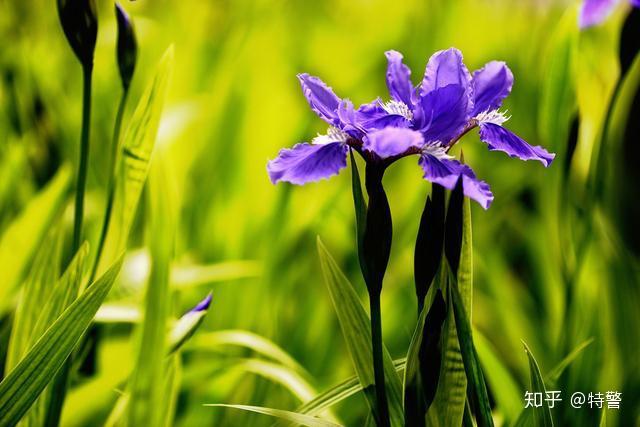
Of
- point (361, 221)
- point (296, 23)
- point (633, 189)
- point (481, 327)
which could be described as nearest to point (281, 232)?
point (481, 327)

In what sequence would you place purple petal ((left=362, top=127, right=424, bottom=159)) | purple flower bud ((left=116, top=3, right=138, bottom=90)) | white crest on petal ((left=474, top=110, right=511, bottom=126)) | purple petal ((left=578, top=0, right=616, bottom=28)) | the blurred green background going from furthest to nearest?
the blurred green background → purple petal ((left=578, top=0, right=616, bottom=28)) → purple flower bud ((left=116, top=3, right=138, bottom=90)) → white crest on petal ((left=474, top=110, right=511, bottom=126)) → purple petal ((left=362, top=127, right=424, bottom=159))

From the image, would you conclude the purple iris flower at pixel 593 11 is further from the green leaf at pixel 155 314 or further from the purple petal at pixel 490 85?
the green leaf at pixel 155 314

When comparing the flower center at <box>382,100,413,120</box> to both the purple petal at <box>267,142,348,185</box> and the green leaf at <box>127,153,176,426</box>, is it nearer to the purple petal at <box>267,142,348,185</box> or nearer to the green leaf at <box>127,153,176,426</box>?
the purple petal at <box>267,142,348,185</box>

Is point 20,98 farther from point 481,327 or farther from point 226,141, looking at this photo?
point 481,327

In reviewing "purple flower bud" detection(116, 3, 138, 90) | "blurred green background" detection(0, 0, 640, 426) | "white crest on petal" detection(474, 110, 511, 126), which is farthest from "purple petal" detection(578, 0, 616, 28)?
"purple flower bud" detection(116, 3, 138, 90)

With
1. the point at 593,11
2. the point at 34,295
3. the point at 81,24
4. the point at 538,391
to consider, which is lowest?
the point at 538,391

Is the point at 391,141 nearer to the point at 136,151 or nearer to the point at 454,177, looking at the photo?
the point at 454,177

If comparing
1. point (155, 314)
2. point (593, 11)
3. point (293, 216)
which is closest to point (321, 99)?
point (155, 314)
